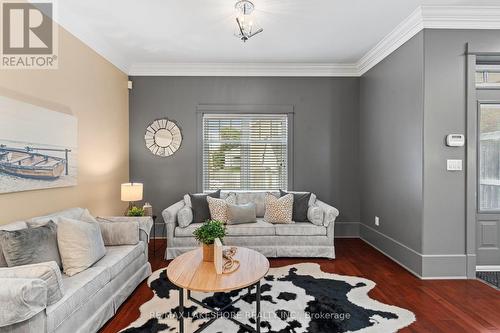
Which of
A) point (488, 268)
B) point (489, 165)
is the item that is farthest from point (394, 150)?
point (488, 268)

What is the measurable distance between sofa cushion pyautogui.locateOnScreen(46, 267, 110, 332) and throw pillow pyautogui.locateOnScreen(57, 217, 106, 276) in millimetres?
73

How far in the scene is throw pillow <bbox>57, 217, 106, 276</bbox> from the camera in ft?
7.17

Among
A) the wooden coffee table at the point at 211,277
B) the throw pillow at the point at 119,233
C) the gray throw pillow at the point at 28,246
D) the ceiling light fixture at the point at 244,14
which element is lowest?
the wooden coffee table at the point at 211,277

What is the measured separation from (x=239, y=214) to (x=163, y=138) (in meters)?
2.00

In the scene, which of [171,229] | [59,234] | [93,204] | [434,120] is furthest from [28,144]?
[434,120]

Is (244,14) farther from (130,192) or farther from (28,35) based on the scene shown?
(130,192)

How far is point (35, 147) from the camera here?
2.54m

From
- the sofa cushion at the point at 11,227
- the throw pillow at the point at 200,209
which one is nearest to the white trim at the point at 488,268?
the throw pillow at the point at 200,209

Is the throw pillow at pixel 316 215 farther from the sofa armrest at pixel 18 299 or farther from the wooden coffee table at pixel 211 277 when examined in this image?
the sofa armrest at pixel 18 299

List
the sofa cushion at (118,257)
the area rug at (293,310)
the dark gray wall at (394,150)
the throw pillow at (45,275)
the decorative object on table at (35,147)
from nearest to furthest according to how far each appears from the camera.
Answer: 1. the throw pillow at (45,275)
2. the area rug at (293,310)
3. the decorative object on table at (35,147)
4. the sofa cushion at (118,257)
5. the dark gray wall at (394,150)

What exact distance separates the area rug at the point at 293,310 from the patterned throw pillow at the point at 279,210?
38.5 inches

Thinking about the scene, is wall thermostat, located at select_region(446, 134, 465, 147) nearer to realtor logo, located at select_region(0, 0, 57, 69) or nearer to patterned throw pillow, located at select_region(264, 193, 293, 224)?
patterned throw pillow, located at select_region(264, 193, 293, 224)

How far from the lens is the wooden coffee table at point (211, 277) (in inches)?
75.0

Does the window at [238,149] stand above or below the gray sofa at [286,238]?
above
